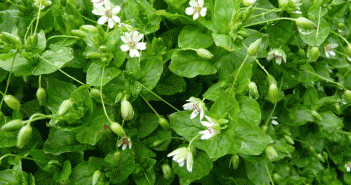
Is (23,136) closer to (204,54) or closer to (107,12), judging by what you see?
(107,12)

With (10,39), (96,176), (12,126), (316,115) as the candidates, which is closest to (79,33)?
(10,39)

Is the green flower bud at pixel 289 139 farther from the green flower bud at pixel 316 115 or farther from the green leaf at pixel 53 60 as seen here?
the green leaf at pixel 53 60

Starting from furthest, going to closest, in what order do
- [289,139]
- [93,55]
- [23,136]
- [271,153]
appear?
1. [289,139]
2. [271,153]
3. [93,55]
4. [23,136]

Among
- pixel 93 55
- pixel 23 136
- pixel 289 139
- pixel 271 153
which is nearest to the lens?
pixel 23 136

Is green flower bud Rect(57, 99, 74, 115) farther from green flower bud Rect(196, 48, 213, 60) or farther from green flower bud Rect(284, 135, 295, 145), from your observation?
green flower bud Rect(284, 135, 295, 145)

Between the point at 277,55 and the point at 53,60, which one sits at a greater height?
the point at 53,60

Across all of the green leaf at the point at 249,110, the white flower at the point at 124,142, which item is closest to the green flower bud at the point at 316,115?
the green leaf at the point at 249,110
